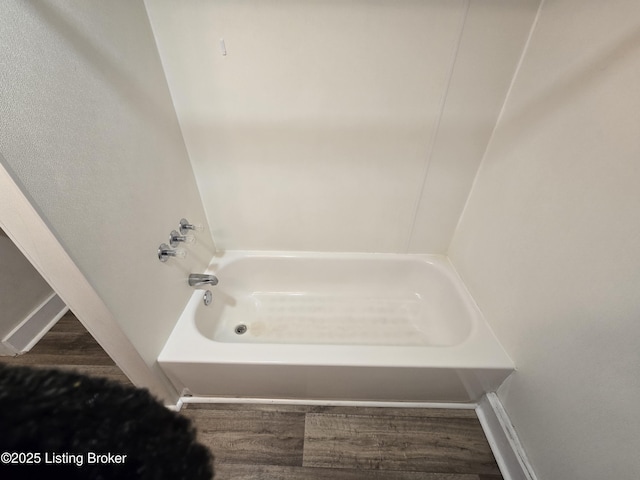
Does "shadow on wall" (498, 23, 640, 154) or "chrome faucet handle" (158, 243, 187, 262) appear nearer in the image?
"shadow on wall" (498, 23, 640, 154)

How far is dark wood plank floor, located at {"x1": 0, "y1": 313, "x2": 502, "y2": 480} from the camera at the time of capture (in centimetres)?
89

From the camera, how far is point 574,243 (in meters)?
0.67

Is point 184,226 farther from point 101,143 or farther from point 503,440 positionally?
point 503,440

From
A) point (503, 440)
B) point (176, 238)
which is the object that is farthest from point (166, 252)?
point (503, 440)

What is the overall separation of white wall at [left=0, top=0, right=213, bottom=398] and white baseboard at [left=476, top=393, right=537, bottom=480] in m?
1.22

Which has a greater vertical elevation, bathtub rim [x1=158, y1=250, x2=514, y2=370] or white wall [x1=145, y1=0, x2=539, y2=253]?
white wall [x1=145, y1=0, x2=539, y2=253]

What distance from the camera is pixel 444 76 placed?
3.05ft

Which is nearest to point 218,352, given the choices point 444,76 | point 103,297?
point 103,297

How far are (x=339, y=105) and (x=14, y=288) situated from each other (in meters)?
1.67

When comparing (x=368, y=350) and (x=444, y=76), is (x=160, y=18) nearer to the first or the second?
(x=444, y=76)

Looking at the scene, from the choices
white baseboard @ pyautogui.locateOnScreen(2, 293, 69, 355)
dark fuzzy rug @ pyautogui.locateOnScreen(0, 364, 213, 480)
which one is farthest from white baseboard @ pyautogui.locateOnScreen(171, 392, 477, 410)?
dark fuzzy rug @ pyautogui.locateOnScreen(0, 364, 213, 480)

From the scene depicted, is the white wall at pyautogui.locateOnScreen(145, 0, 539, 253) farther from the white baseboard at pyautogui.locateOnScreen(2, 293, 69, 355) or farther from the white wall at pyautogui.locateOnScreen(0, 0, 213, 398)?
the white baseboard at pyautogui.locateOnScreen(2, 293, 69, 355)

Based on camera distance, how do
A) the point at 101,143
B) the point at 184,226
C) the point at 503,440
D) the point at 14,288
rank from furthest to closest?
the point at 14,288 → the point at 184,226 → the point at 503,440 → the point at 101,143

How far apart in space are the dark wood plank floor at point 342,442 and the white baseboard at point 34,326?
0.48 metres
